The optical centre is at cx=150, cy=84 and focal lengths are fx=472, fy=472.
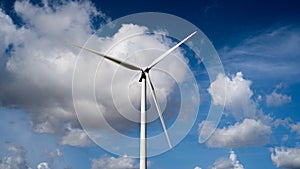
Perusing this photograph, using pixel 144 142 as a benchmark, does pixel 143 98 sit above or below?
above

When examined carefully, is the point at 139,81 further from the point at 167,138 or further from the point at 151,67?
the point at 167,138

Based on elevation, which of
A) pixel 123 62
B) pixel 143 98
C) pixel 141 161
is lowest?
pixel 141 161

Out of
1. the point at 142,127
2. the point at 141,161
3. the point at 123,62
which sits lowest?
the point at 141,161

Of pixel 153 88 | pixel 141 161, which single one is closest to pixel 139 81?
pixel 153 88

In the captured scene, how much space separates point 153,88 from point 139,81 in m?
1.88

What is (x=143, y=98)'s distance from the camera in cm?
5378

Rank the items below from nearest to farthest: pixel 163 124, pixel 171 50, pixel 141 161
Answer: pixel 141 161
pixel 163 124
pixel 171 50

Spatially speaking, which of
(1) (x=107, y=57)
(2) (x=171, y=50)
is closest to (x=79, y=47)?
(1) (x=107, y=57)

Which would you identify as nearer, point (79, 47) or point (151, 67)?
point (79, 47)

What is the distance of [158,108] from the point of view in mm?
54781

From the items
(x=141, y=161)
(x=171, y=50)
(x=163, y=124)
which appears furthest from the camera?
(x=171, y=50)

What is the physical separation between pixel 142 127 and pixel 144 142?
5.51 ft

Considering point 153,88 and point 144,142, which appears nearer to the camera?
point 144,142

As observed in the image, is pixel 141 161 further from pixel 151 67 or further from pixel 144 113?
pixel 151 67
